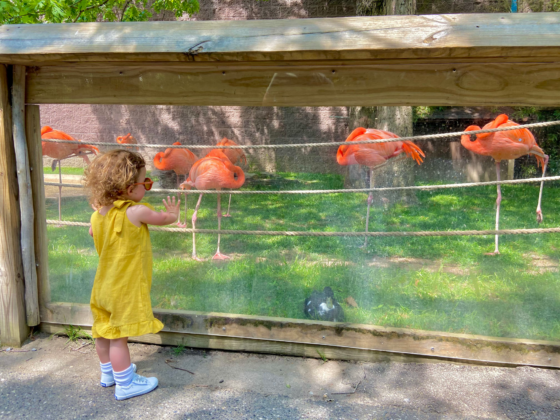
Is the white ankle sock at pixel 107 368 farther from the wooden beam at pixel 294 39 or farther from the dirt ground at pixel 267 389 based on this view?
the wooden beam at pixel 294 39

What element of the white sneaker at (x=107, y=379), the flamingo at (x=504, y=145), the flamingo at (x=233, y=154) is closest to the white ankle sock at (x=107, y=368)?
the white sneaker at (x=107, y=379)

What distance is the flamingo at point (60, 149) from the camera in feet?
9.71

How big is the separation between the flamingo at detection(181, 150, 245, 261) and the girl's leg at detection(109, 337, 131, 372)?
3.57ft

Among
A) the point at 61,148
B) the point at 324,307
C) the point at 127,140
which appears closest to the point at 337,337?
the point at 324,307

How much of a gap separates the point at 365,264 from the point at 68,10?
177 inches

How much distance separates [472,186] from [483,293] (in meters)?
0.69

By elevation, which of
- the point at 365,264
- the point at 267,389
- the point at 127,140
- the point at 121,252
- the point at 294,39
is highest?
the point at 294,39

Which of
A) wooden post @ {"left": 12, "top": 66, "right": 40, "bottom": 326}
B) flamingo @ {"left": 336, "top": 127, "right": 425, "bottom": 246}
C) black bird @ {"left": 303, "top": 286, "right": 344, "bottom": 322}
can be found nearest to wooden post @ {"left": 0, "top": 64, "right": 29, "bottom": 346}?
wooden post @ {"left": 12, "top": 66, "right": 40, "bottom": 326}

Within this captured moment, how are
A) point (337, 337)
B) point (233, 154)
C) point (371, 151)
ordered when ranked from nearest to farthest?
1. point (337, 337)
2. point (233, 154)
3. point (371, 151)

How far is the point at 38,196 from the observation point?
2.82 metres

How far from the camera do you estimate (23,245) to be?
9.03 feet

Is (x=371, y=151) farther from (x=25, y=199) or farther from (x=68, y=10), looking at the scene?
(x=68, y=10)

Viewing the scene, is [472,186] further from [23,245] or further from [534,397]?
[23,245]

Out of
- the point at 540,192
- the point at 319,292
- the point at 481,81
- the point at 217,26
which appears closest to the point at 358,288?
the point at 319,292
